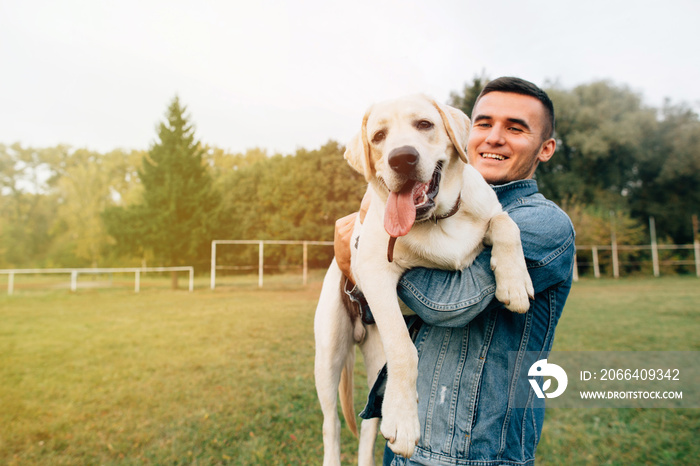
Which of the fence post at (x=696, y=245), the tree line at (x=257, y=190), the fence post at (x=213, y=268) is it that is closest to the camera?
the fence post at (x=213, y=268)

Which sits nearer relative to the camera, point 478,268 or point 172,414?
point 478,268

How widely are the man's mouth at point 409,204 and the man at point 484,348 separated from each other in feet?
0.82

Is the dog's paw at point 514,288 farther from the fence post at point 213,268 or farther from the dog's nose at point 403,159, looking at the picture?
the fence post at point 213,268

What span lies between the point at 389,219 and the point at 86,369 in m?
8.51

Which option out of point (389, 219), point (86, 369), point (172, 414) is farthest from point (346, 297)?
point (86, 369)

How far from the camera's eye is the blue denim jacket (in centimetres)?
162

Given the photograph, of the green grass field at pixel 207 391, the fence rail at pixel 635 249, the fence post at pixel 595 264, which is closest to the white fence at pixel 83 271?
the green grass field at pixel 207 391

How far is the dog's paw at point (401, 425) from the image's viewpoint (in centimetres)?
154

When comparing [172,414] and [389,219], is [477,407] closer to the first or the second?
[389,219]

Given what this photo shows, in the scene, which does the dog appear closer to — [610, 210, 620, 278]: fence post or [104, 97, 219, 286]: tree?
[104, 97, 219, 286]: tree

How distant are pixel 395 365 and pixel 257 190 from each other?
24.7 meters

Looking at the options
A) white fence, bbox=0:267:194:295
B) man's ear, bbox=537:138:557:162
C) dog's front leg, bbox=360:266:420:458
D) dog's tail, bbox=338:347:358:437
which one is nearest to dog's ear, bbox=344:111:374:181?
dog's front leg, bbox=360:266:420:458

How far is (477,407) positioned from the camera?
5.48 ft

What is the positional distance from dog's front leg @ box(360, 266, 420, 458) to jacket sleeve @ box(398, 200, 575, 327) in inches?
2.6
